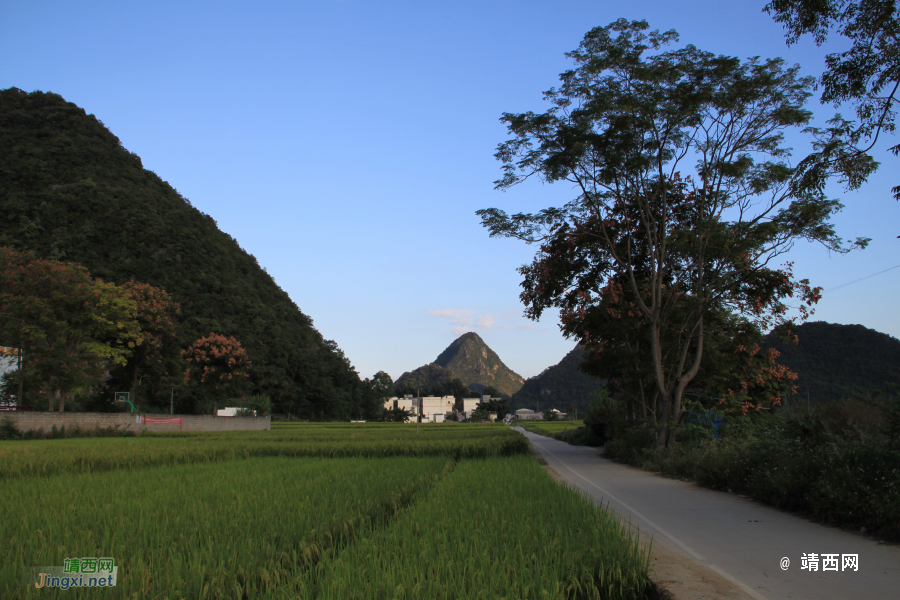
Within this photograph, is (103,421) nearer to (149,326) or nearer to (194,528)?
(149,326)

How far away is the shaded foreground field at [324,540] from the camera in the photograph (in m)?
3.44

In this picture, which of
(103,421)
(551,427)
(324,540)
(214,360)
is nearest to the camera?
(324,540)

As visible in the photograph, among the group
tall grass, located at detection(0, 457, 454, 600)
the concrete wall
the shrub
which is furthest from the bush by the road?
the concrete wall

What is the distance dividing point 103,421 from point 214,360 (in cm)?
2401

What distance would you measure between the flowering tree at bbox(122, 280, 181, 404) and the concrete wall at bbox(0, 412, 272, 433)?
4.95 m

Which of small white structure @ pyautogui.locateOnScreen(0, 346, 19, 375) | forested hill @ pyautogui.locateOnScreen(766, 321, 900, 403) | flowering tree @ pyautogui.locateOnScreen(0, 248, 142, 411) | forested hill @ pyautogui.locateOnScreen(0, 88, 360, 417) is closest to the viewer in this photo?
flowering tree @ pyautogui.locateOnScreen(0, 248, 142, 411)

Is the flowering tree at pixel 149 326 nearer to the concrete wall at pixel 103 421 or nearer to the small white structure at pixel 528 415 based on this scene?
the concrete wall at pixel 103 421

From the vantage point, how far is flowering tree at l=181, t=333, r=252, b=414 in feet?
170

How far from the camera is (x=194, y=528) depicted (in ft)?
16.6

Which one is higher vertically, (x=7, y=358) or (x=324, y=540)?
(x=7, y=358)

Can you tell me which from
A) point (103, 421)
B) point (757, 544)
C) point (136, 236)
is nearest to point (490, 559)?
point (757, 544)

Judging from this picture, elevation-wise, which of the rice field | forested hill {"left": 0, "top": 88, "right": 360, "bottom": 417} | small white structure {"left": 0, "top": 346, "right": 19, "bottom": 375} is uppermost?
forested hill {"left": 0, "top": 88, "right": 360, "bottom": 417}

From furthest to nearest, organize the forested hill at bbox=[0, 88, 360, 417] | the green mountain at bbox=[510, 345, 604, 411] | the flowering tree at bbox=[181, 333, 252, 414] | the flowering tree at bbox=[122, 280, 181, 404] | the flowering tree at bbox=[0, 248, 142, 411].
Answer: the green mountain at bbox=[510, 345, 604, 411], the forested hill at bbox=[0, 88, 360, 417], the flowering tree at bbox=[181, 333, 252, 414], the flowering tree at bbox=[122, 280, 181, 404], the flowering tree at bbox=[0, 248, 142, 411]

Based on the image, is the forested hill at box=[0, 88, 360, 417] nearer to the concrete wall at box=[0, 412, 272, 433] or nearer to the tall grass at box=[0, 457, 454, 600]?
the concrete wall at box=[0, 412, 272, 433]
